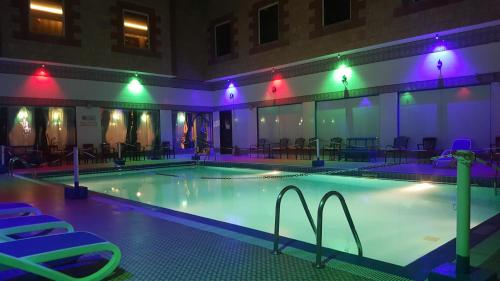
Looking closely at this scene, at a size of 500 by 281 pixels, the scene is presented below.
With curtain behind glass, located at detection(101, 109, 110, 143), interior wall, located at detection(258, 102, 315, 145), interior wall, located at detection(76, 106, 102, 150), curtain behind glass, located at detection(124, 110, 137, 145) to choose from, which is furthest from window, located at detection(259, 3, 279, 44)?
interior wall, located at detection(76, 106, 102, 150)

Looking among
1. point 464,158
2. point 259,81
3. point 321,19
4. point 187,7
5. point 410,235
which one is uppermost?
point 187,7

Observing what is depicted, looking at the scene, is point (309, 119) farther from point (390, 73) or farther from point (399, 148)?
point (399, 148)

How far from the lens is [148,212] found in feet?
16.4

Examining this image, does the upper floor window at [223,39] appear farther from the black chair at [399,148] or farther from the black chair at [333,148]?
the black chair at [399,148]

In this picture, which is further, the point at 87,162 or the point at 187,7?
the point at 187,7

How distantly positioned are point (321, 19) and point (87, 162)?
918cm

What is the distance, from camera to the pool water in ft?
14.9

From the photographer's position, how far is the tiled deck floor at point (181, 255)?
2.76 metres

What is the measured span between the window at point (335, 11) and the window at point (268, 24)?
85.6 inches

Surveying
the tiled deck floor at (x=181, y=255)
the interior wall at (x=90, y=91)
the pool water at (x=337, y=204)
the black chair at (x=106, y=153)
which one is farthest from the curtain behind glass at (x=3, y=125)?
the tiled deck floor at (x=181, y=255)

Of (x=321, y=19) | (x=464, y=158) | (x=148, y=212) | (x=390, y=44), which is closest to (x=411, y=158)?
(x=390, y=44)

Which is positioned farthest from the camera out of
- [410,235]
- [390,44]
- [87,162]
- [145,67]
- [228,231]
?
[145,67]

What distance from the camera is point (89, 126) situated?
14.1 m

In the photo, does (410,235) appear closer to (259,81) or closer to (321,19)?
(321,19)
